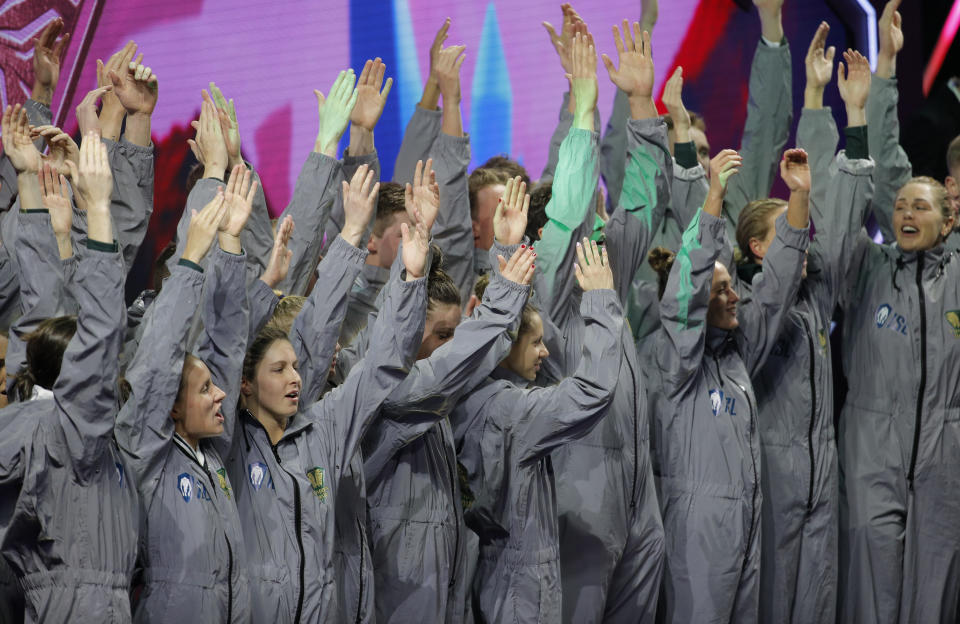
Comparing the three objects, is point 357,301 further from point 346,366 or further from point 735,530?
point 735,530

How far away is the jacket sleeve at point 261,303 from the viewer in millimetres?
3660

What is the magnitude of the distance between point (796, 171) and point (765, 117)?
2.95 ft

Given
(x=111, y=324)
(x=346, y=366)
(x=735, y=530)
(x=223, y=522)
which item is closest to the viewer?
(x=111, y=324)

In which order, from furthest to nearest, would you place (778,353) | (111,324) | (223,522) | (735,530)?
(778,353), (735,530), (223,522), (111,324)

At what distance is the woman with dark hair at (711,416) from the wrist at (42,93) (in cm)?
243

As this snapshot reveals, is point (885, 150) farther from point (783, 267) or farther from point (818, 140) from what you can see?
point (783, 267)

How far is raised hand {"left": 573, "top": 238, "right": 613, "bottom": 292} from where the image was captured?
13.1ft

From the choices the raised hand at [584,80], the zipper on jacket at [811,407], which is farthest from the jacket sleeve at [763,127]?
the raised hand at [584,80]

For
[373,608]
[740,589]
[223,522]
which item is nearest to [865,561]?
[740,589]

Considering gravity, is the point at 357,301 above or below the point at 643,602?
above

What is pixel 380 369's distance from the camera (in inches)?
140

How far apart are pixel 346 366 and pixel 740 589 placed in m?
1.67

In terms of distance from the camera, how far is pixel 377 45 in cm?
561

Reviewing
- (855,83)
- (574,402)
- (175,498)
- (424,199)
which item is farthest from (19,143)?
(855,83)
